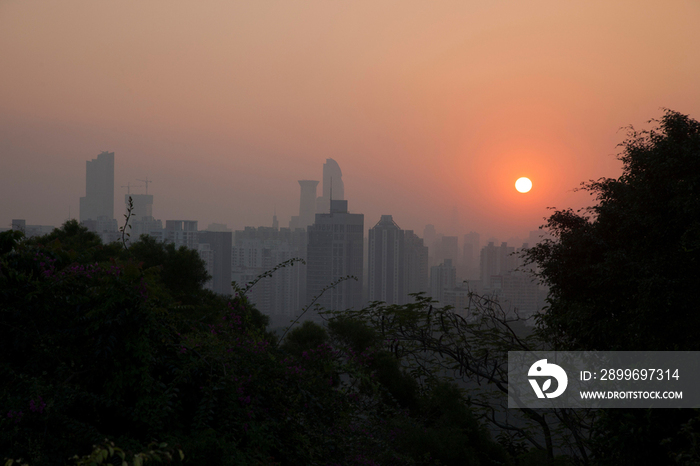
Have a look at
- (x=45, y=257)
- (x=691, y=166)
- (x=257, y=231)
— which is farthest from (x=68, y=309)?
(x=257, y=231)

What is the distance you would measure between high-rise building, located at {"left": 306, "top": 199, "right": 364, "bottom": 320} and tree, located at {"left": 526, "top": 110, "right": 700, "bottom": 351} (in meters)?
53.0

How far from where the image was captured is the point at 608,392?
5207mm

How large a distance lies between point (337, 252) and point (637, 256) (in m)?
54.2

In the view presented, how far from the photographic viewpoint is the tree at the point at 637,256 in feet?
15.0

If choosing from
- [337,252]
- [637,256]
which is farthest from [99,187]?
[637,256]

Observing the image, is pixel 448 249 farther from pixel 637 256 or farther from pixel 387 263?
pixel 637 256

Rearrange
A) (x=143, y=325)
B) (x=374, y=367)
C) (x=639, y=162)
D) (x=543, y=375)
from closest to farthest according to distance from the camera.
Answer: (x=143, y=325)
(x=639, y=162)
(x=543, y=375)
(x=374, y=367)

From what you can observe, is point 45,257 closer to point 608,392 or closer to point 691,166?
point 608,392

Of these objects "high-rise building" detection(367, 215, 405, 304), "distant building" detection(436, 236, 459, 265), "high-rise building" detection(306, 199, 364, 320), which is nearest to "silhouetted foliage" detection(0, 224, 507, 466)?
"high-rise building" detection(367, 215, 405, 304)

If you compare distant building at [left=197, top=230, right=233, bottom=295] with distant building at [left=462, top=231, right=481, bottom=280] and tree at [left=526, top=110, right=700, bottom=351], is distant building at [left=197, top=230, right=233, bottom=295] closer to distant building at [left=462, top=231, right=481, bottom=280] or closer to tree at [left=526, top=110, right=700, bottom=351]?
distant building at [left=462, top=231, right=481, bottom=280]

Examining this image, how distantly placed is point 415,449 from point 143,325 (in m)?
4.03

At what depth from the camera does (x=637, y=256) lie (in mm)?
5113

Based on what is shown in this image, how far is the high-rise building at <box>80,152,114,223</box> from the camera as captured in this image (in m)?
62.6

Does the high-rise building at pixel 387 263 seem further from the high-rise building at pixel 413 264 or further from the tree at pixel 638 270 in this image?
the tree at pixel 638 270
